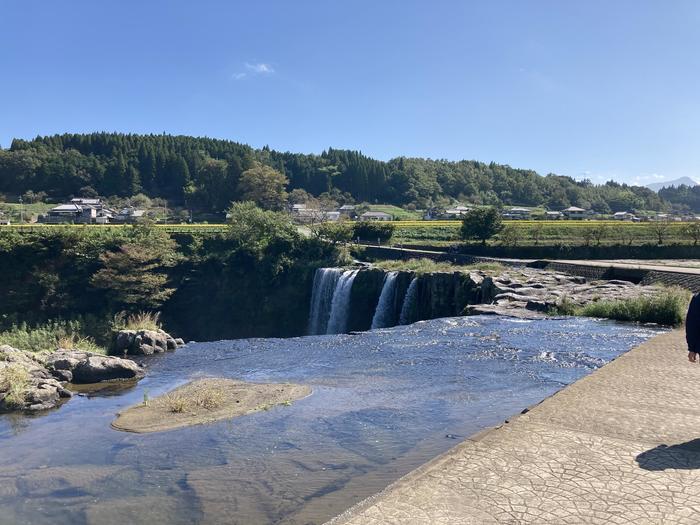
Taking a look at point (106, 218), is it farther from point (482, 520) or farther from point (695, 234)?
point (482, 520)

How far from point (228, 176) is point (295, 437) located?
88.8 meters

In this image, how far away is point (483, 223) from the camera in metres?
43.4

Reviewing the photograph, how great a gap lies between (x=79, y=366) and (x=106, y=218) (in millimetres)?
74372

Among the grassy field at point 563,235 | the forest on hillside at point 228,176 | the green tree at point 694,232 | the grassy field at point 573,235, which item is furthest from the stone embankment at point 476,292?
the forest on hillside at point 228,176

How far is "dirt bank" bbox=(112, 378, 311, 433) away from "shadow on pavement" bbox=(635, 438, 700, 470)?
6.96 metres

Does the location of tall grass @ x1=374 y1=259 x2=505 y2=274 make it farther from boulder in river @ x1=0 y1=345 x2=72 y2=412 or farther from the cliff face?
boulder in river @ x1=0 y1=345 x2=72 y2=412

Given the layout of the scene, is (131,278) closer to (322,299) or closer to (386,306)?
(322,299)

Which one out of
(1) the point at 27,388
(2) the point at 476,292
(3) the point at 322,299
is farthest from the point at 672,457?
(3) the point at 322,299

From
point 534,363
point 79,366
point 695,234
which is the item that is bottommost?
point 79,366

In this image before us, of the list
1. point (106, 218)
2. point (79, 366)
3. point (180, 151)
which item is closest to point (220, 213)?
point (106, 218)

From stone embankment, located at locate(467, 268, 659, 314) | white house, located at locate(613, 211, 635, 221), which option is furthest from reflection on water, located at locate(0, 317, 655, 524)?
white house, located at locate(613, 211, 635, 221)

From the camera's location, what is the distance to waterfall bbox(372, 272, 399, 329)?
29.1m

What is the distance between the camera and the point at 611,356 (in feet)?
42.5

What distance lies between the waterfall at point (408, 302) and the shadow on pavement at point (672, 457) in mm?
21545
